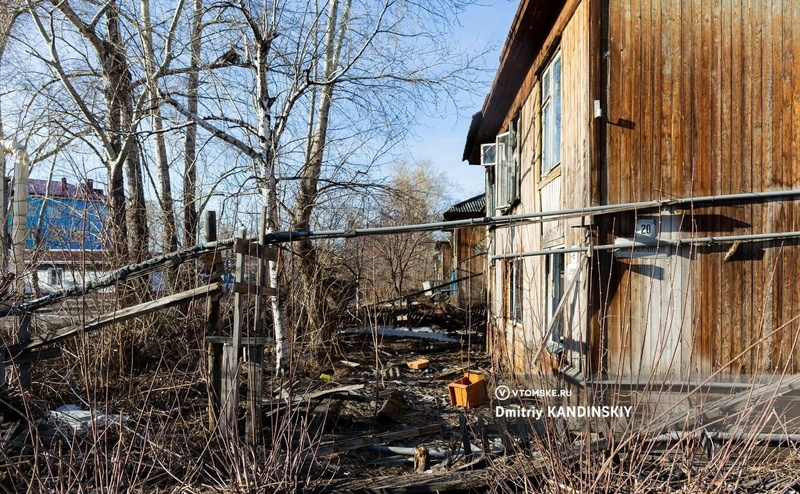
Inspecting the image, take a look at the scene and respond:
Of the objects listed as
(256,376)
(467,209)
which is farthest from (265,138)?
(467,209)

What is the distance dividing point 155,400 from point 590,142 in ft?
18.2

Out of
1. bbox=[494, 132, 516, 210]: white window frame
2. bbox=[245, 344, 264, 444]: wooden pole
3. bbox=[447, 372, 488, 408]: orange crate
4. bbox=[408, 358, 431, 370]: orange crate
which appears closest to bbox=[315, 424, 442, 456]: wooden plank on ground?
bbox=[245, 344, 264, 444]: wooden pole

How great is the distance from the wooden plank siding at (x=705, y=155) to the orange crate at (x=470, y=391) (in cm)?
201

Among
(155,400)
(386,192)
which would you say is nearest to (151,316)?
(155,400)

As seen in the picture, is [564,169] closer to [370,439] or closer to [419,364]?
[370,439]

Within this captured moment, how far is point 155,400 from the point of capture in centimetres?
692

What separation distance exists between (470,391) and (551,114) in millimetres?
3752

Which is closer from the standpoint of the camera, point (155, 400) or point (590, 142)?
point (590, 142)

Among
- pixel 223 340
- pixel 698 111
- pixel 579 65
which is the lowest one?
pixel 223 340

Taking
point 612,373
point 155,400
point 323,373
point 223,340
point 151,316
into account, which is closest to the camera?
point 223,340

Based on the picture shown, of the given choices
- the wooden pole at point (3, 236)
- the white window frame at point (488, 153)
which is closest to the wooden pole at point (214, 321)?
the wooden pole at point (3, 236)

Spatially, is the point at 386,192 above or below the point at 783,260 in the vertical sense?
above

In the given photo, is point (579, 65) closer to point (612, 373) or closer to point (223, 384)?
point (612, 373)

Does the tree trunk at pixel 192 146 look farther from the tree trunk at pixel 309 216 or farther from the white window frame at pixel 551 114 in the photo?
the white window frame at pixel 551 114
